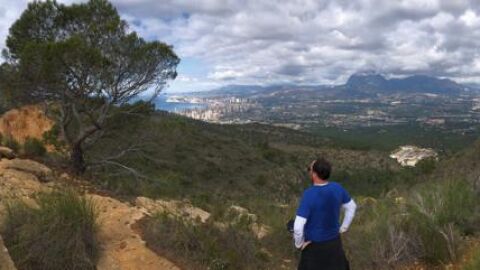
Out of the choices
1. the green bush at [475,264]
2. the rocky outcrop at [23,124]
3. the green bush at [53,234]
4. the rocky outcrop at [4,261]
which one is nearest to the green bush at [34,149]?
the rocky outcrop at [23,124]

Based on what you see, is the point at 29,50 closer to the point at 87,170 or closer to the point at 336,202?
the point at 87,170

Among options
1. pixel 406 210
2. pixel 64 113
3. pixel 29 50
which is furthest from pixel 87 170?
pixel 406 210

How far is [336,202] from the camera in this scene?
4.88m

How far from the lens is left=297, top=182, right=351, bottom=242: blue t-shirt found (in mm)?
4766

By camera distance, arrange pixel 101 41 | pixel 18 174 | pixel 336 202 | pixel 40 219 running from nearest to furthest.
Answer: pixel 336 202 < pixel 40 219 < pixel 18 174 < pixel 101 41

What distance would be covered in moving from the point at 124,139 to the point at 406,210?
11.4 m

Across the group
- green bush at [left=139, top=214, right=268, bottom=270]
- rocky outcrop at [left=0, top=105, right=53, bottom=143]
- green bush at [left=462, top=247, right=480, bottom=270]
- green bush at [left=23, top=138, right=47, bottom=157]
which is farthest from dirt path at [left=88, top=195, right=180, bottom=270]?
rocky outcrop at [left=0, top=105, right=53, bottom=143]

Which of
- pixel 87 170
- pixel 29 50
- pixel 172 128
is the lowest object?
pixel 87 170

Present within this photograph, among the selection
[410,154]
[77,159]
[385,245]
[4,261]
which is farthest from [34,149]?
[410,154]

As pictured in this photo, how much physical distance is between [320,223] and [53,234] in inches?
132

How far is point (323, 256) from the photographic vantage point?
4902 millimetres

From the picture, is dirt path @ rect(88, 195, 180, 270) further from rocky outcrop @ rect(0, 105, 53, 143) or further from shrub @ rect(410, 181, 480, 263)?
rocky outcrop @ rect(0, 105, 53, 143)

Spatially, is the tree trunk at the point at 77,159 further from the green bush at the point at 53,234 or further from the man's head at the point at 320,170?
the man's head at the point at 320,170

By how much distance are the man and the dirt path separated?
8.62ft
